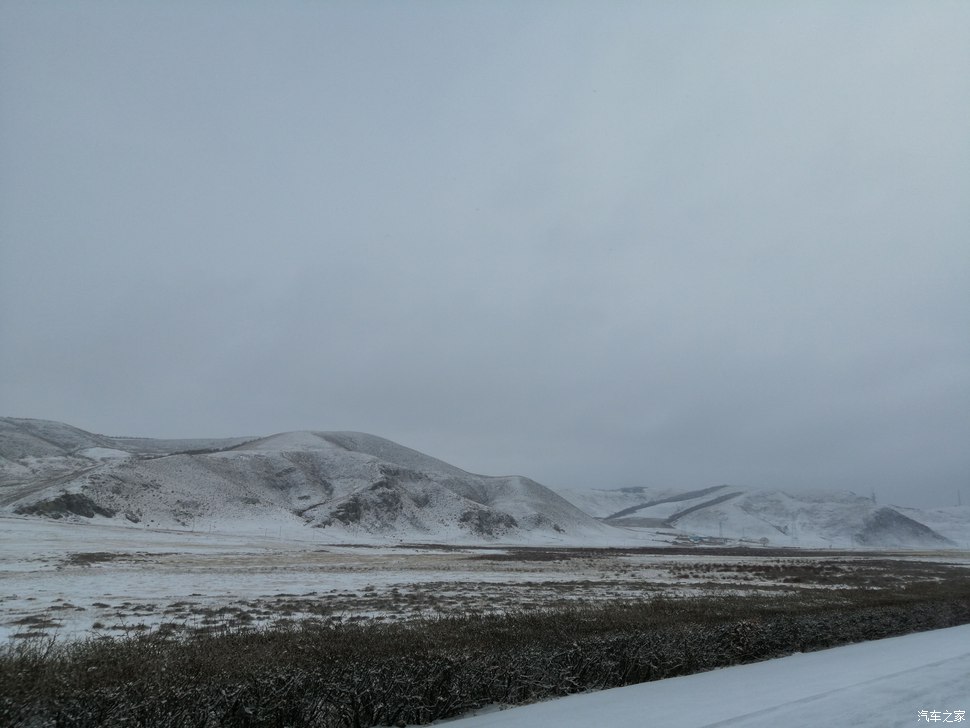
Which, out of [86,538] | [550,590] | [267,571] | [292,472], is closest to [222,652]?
[550,590]

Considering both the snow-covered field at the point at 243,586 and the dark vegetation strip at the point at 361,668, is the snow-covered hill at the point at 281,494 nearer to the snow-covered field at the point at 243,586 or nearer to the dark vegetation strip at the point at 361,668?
the snow-covered field at the point at 243,586

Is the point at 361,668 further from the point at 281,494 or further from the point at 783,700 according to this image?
the point at 281,494

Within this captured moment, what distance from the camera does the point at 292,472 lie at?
125688mm

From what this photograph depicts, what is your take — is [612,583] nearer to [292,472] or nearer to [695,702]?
[695,702]

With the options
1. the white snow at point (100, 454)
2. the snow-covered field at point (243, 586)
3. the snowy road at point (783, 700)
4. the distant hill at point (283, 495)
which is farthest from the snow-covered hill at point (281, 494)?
the snowy road at point (783, 700)

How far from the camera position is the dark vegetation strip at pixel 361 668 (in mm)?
7562

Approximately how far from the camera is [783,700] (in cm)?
1041

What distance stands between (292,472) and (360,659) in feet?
407

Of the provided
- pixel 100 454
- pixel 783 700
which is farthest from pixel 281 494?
pixel 783 700

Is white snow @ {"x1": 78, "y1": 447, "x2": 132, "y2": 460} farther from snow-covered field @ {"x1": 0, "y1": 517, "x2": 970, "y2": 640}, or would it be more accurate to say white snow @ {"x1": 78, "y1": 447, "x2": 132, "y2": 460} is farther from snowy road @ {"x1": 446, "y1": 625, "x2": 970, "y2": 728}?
snowy road @ {"x1": 446, "y1": 625, "x2": 970, "y2": 728}

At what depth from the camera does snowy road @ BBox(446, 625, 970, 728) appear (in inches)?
369

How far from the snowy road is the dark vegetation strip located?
485 millimetres

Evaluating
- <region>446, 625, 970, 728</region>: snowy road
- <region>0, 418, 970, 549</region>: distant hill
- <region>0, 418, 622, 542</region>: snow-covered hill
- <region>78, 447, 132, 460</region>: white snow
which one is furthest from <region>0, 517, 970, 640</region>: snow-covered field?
<region>78, 447, 132, 460</region>: white snow

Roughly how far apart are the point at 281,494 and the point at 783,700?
4607 inches
